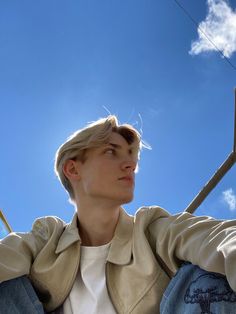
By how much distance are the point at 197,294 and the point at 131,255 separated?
47 centimetres

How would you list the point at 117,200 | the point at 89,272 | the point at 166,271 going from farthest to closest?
the point at 117,200
the point at 89,272
the point at 166,271

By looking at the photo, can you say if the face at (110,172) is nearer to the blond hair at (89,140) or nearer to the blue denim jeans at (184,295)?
the blond hair at (89,140)

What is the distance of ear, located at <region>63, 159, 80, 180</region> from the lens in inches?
86.8

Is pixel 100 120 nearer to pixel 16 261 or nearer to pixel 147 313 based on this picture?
pixel 16 261

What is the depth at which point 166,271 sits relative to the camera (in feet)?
5.60

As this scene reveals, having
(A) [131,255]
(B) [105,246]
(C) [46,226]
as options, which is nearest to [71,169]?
(C) [46,226]

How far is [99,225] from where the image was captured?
203 centimetres

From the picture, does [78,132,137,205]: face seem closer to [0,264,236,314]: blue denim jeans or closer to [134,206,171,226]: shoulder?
[134,206,171,226]: shoulder

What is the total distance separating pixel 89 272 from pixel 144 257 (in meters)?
0.27

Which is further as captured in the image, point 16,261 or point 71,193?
point 71,193

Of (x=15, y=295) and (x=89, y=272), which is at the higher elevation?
(x=15, y=295)

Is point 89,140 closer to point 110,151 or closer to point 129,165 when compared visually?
point 110,151

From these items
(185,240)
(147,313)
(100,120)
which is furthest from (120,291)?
(100,120)

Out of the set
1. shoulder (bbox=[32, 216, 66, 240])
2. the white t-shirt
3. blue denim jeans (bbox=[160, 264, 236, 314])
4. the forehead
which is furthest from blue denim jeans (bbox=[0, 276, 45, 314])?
the forehead
